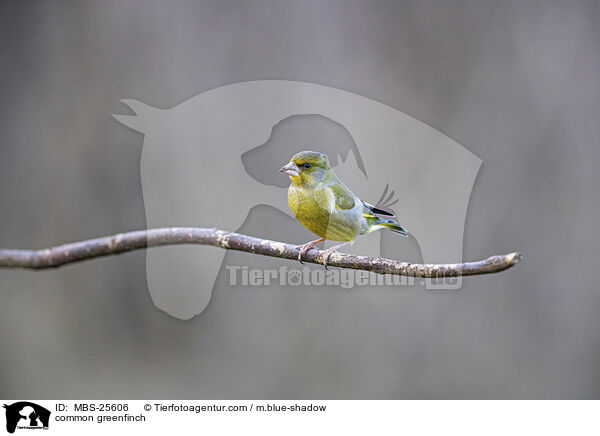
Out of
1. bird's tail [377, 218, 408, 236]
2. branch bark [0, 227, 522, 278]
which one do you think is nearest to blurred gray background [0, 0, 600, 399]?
bird's tail [377, 218, 408, 236]

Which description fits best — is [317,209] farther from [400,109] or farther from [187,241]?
[400,109]

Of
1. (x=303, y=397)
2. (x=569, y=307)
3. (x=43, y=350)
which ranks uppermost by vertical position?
(x=569, y=307)

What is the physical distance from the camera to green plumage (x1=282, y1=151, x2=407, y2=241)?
0.93 m

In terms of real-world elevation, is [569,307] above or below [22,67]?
below

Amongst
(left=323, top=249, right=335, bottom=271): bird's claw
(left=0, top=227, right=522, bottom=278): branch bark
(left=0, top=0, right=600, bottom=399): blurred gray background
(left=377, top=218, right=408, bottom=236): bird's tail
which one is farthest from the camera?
(left=0, top=0, right=600, bottom=399): blurred gray background

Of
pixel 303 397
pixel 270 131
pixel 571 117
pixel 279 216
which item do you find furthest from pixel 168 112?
pixel 571 117

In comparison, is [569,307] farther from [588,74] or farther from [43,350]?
[43,350]

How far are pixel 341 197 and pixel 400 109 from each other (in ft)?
2.89

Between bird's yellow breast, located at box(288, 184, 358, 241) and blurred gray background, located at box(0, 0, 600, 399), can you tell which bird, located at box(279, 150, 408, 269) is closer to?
bird's yellow breast, located at box(288, 184, 358, 241)

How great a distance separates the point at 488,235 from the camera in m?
1.68

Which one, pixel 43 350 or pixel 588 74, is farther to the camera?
pixel 588 74

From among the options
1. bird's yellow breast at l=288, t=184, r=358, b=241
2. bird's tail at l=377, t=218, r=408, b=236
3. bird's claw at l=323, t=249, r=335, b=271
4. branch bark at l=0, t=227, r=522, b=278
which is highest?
bird's tail at l=377, t=218, r=408, b=236

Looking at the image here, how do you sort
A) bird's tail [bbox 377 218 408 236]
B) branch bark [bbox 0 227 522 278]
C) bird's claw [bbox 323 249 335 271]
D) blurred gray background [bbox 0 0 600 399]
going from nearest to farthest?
branch bark [bbox 0 227 522 278] → bird's claw [bbox 323 249 335 271] → bird's tail [bbox 377 218 408 236] → blurred gray background [bbox 0 0 600 399]

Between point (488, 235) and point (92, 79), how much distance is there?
4.46 feet
